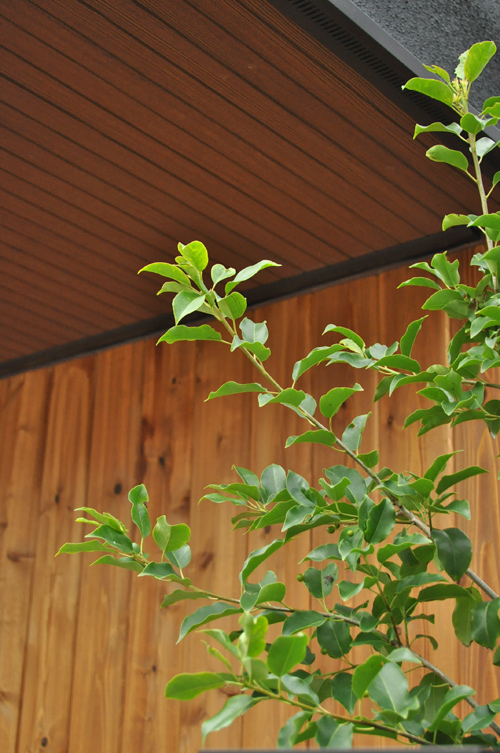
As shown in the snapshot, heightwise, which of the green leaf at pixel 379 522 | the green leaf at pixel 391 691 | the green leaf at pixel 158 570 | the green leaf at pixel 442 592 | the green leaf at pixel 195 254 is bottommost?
the green leaf at pixel 391 691

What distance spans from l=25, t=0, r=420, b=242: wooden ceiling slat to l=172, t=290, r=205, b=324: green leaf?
818 mm

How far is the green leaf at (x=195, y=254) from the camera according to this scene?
112cm

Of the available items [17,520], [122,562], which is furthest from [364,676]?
[17,520]

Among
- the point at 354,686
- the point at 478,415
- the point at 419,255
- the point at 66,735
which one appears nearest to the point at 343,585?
the point at 354,686

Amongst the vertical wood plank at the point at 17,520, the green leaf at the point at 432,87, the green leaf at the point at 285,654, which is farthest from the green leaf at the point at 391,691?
the vertical wood plank at the point at 17,520

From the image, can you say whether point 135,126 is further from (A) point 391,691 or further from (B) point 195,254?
(A) point 391,691

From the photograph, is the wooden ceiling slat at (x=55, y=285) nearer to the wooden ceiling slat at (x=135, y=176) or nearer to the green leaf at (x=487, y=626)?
the wooden ceiling slat at (x=135, y=176)

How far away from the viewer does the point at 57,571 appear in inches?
116

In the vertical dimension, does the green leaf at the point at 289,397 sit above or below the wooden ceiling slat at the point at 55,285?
below

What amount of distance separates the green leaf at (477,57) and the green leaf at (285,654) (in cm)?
101

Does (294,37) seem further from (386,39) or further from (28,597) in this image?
(28,597)

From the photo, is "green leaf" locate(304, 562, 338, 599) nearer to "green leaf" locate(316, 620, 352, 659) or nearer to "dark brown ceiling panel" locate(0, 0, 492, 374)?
"green leaf" locate(316, 620, 352, 659)

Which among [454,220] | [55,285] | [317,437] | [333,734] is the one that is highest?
[55,285]

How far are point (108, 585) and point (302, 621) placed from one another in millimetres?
1791
